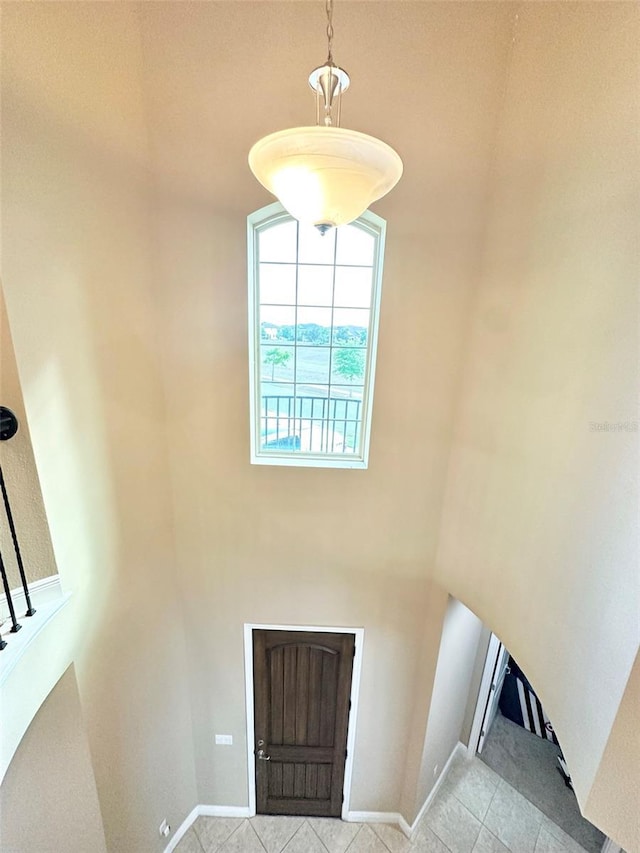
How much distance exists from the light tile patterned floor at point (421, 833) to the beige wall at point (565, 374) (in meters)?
2.75

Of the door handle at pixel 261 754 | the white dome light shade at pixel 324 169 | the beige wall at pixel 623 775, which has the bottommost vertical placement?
the door handle at pixel 261 754

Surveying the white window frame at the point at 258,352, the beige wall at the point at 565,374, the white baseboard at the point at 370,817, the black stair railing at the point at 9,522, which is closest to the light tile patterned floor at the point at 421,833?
the white baseboard at the point at 370,817

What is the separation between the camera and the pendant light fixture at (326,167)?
3.81ft

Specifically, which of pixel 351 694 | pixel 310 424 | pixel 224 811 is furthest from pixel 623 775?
pixel 224 811

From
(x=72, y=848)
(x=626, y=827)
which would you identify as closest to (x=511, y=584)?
(x=626, y=827)

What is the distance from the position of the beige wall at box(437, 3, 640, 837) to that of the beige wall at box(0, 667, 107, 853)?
8.26 ft

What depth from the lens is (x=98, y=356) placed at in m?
2.31

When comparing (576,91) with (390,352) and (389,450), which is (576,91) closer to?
(390,352)

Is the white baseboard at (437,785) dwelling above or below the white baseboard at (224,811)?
above

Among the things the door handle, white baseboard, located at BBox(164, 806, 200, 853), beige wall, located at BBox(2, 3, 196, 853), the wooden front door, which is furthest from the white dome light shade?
white baseboard, located at BBox(164, 806, 200, 853)

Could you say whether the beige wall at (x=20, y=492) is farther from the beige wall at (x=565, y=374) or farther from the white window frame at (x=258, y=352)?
the beige wall at (x=565, y=374)

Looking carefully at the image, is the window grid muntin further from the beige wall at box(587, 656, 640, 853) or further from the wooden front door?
the beige wall at box(587, 656, 640, 853)

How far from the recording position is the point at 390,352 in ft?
9.20

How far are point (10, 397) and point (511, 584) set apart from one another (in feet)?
9.03
